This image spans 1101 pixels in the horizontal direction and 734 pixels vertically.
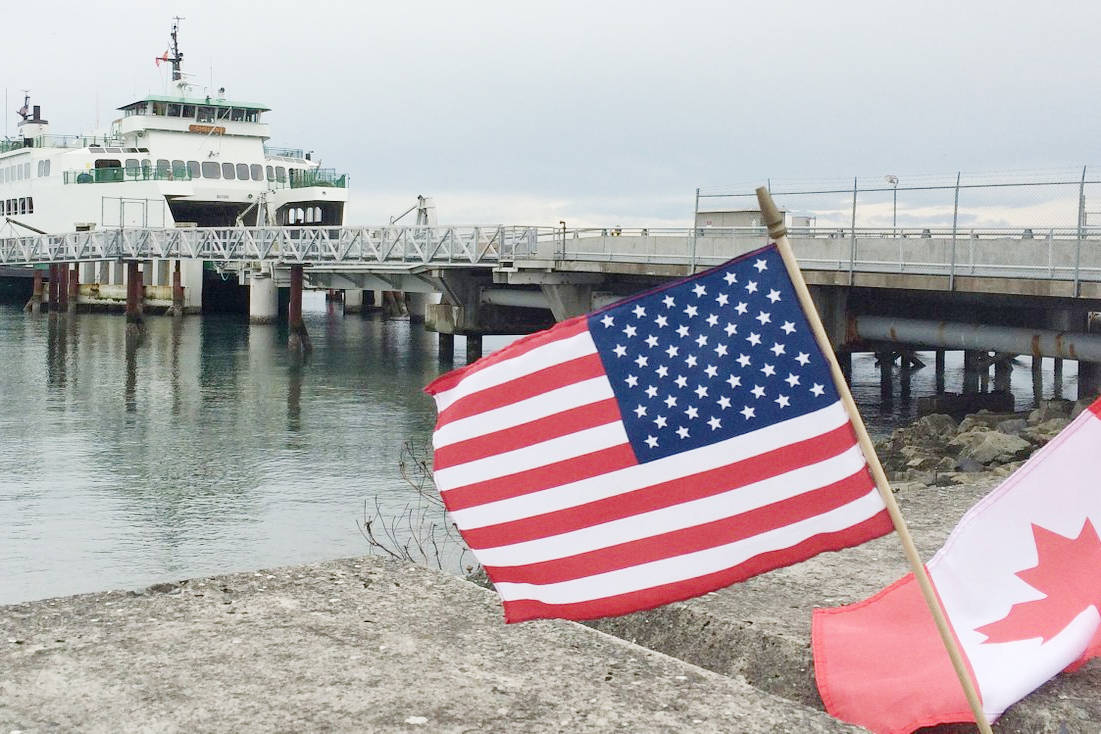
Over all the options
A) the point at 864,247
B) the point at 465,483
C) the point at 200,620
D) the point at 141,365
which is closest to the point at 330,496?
the point at 864,247

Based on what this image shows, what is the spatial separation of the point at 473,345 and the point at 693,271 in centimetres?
1268

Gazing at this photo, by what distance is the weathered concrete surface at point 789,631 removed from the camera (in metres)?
5.52

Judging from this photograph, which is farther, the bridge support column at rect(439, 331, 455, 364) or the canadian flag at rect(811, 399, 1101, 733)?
the bridge support column at rect(439, 331, 455, 364)

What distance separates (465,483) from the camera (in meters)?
4.75

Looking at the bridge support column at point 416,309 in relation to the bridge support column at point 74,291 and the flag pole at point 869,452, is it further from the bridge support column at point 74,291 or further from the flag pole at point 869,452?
the flag pole at point 869,452

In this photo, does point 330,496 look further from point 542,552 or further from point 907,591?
point 542,552

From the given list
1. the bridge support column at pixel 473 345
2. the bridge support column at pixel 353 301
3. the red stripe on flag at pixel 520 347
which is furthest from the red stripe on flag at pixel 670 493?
the bridge support column at pixel 353 301

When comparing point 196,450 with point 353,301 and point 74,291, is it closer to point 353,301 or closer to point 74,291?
point 74,291

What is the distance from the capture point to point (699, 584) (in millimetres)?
4645

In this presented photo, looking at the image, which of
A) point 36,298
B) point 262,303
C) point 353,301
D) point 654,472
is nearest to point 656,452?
point 654,472

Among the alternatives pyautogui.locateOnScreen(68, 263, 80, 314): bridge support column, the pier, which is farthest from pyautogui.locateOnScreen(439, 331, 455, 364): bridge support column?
pyautogui.locateOnScreen(68, 263, 80, 314): bridge support column

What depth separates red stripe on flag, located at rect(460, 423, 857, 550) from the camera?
176 inches

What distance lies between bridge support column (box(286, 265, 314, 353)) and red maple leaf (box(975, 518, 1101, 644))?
3596 cm

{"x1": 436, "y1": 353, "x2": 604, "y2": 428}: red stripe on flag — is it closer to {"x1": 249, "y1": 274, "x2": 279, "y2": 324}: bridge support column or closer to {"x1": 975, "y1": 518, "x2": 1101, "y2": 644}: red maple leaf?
{"x1": 975, "y1": 518, "x2": 1101, "y2": 644}: red maple leaf
